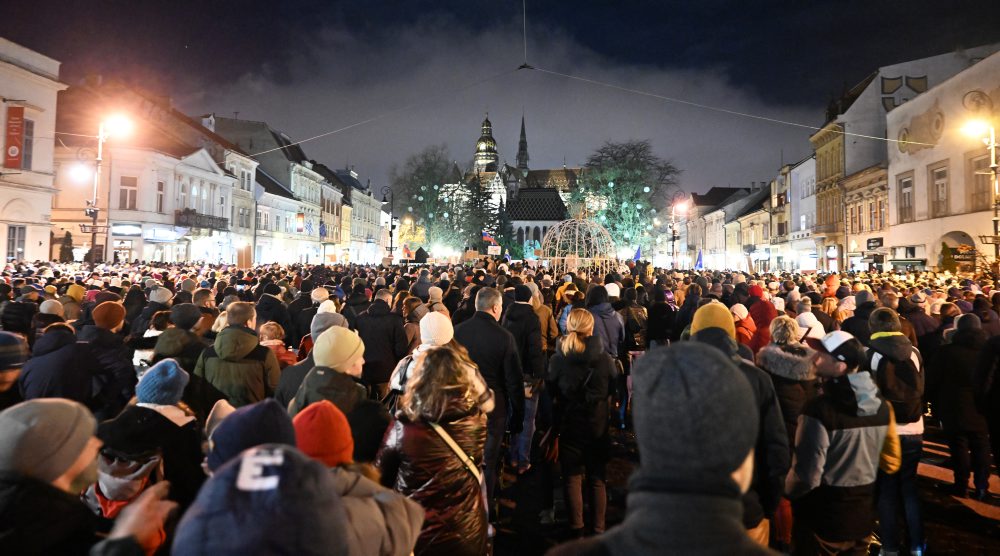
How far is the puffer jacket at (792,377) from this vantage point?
4.53m

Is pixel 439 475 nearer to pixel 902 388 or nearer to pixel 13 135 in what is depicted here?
pixel 902 388

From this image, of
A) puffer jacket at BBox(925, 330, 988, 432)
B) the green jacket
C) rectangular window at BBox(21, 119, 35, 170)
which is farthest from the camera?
rectangular window at BBox(21, 119, 35, 170)

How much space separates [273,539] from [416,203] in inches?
2360

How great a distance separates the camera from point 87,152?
35.0 meters

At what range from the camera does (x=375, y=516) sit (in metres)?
2.14

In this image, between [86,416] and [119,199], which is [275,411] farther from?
[119,199]

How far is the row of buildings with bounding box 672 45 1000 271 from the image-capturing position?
83.8 ft

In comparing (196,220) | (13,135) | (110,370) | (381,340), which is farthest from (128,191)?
(110,370)

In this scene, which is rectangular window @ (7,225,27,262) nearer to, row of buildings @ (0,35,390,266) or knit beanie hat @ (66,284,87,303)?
row of buildings @ (0,35,390,266)

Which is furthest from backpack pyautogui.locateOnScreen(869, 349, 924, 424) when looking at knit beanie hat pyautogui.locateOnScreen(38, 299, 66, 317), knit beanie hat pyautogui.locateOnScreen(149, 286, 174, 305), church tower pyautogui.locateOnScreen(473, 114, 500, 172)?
church tower pyautogui.locateOnScreen(473, 114, 500, 172)

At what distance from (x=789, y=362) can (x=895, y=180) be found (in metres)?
36.2

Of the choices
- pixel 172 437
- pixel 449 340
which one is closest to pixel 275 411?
pixel 172 437

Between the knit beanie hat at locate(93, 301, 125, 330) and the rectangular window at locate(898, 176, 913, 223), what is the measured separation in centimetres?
3694

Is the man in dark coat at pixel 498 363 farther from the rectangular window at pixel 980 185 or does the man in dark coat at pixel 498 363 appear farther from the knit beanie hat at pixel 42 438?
the rectangular window at pixel 980 185
